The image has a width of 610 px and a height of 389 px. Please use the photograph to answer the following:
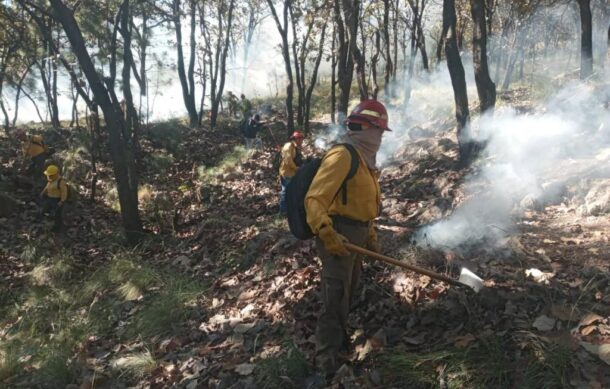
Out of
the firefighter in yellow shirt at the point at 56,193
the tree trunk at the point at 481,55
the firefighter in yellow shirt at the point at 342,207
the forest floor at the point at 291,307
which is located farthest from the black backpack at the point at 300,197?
the firefighter in yellow shirt at the point at 56,193

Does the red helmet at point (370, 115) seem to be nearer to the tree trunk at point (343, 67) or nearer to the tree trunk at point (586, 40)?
the tree trunk at point (343, 67)

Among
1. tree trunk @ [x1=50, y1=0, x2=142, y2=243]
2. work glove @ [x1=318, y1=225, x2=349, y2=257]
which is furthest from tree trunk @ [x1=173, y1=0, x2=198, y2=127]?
work glove @ [x1=318, y1=225, x2=349, y2=257]

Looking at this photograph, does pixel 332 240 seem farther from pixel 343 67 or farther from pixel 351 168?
pixel 343 67

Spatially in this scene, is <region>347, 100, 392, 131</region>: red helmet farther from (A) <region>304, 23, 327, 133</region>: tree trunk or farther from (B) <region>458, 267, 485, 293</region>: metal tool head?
(A) <region>304, 23, 327, 133</region>: tree trunk

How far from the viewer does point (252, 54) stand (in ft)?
187

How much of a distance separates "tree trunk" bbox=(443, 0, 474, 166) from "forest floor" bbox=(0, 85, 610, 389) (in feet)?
3.02

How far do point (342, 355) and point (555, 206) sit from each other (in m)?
4.55

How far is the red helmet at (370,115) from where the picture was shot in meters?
3.49

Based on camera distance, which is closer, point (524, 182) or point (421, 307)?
point (421, 307)

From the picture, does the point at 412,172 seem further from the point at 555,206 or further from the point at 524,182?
the point at 555,206

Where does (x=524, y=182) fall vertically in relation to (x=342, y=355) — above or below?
above

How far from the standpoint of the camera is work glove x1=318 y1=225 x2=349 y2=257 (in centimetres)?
320

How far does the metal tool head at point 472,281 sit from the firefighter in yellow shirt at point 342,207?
103cm

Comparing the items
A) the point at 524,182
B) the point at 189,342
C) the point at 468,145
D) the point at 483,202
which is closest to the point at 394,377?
the point at 189,342
